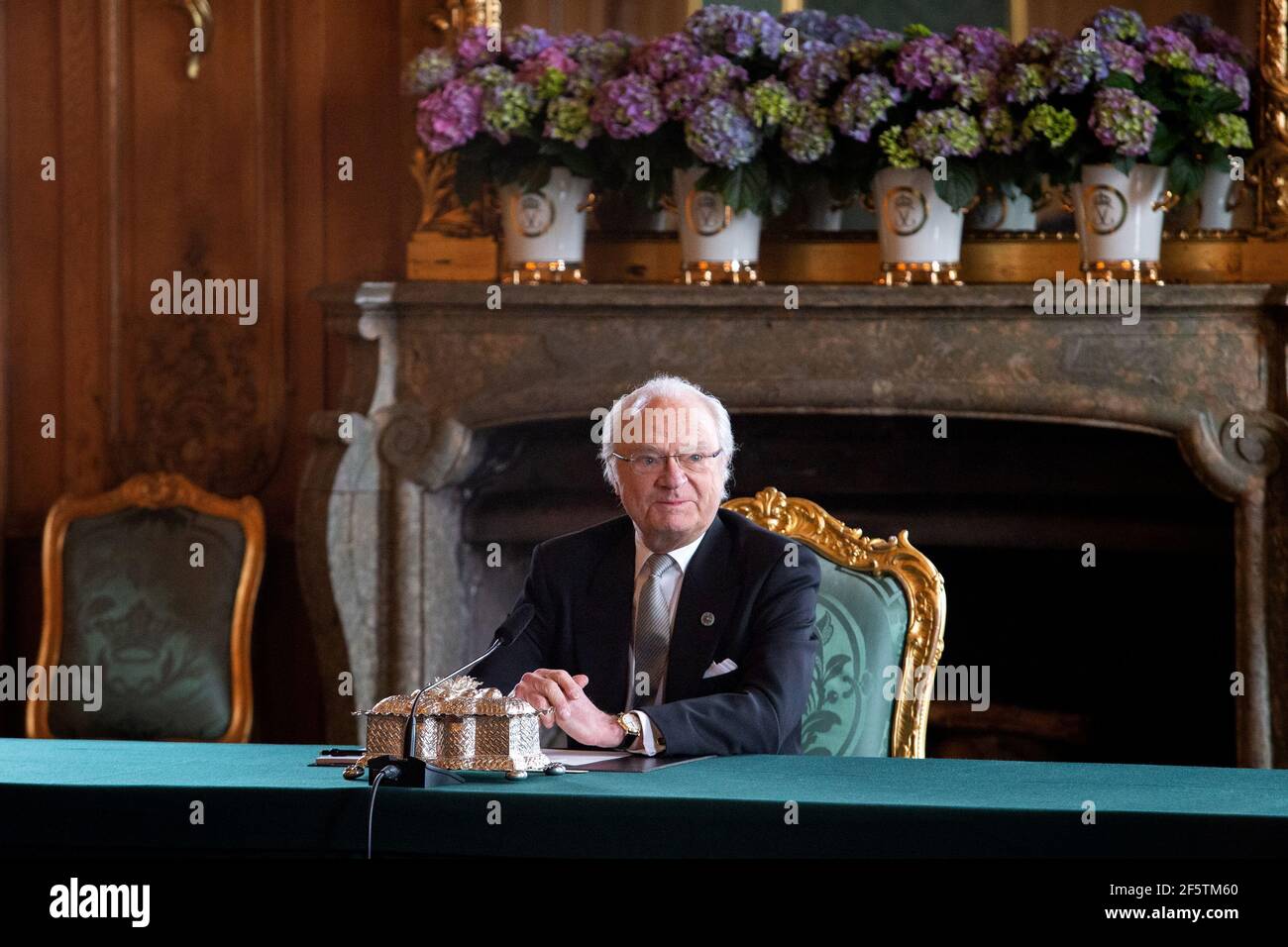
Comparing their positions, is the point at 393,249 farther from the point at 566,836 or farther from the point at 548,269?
the point at 566,836

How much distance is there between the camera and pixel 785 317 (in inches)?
165

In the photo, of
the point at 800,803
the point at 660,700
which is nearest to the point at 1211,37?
the point at 660,700

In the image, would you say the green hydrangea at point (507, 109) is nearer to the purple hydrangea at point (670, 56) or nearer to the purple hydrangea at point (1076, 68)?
the purple hydrangea at point (670, 56)

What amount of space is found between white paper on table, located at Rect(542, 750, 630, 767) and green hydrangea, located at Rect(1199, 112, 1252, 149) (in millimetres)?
2377

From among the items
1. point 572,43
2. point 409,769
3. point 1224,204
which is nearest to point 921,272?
point 1224,204

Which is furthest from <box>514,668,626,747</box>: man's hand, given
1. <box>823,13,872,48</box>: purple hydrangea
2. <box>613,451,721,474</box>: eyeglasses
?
<box>823,13,872,48</box>: purple hydrangea

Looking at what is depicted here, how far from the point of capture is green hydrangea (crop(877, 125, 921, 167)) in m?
4.04

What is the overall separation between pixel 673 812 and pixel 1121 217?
8.72 ft

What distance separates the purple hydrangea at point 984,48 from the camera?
4.07 metres

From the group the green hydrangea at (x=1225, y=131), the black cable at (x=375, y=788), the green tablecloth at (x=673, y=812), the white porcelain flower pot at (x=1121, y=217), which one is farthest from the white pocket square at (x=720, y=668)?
the green hydrangea at (x=1225, y=131)

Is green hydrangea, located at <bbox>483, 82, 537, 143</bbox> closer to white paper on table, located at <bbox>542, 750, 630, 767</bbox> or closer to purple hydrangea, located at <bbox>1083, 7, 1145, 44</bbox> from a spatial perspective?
purple hydrangea, located at <bbox>1083, 7, 1145, 44</bbox>

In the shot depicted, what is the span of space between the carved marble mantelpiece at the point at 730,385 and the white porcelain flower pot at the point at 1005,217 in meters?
0.34

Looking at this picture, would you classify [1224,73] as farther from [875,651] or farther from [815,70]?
[875,651]

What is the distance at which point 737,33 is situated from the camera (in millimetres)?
4102
